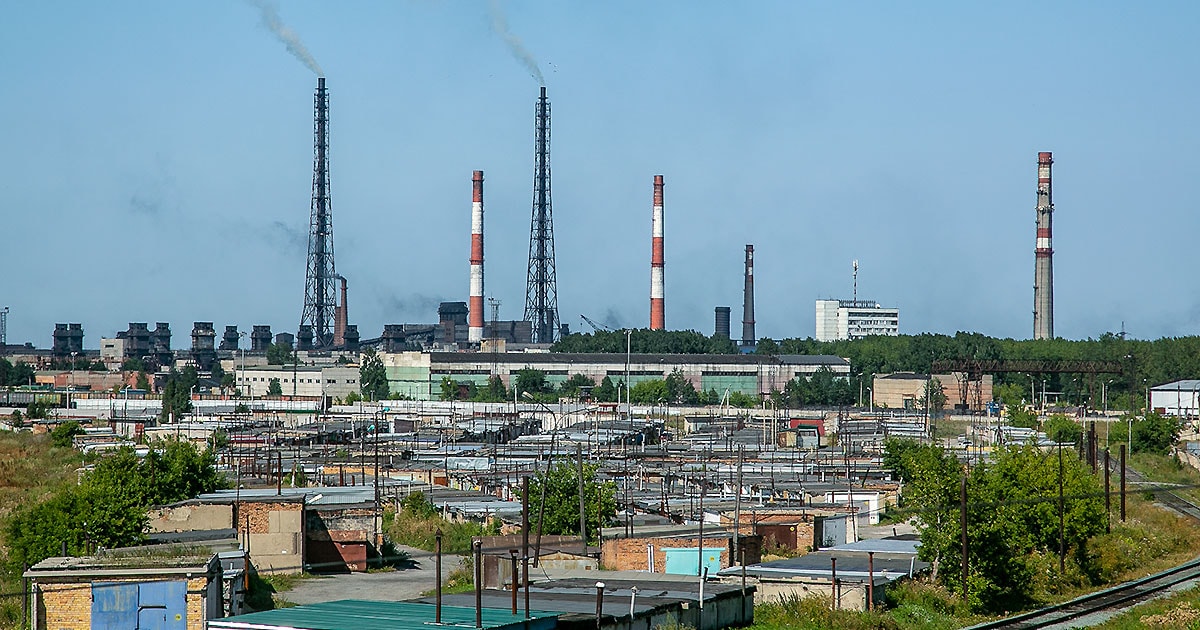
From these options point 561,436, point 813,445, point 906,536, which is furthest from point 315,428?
point 906,536

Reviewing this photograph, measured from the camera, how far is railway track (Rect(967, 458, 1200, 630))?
18.3 meters

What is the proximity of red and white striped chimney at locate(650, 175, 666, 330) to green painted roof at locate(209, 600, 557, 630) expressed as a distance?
69185 mm

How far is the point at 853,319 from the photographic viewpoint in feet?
478

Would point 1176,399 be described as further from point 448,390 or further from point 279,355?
point 279,355

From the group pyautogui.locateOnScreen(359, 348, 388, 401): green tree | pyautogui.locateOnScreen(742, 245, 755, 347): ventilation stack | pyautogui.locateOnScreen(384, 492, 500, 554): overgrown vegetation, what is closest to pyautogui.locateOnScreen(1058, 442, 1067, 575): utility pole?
pyautogui.locateOnScreen(384, 492, 500, 554): overgrown vegetation

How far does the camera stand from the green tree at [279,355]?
328ft

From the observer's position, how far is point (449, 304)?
109m

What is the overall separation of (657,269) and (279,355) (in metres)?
28.0

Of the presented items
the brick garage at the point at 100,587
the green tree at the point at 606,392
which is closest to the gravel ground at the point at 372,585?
the brick garage at the point at 100,587

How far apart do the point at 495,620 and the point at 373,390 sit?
6879 centimetres

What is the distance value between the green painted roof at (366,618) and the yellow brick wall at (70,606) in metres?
0.27

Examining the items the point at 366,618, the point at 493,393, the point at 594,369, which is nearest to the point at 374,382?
the point at 493,393

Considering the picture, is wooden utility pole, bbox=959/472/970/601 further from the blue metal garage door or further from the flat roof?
the flat roof

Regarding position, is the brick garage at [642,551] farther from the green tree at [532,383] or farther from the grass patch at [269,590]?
the green tree at [532,383]
